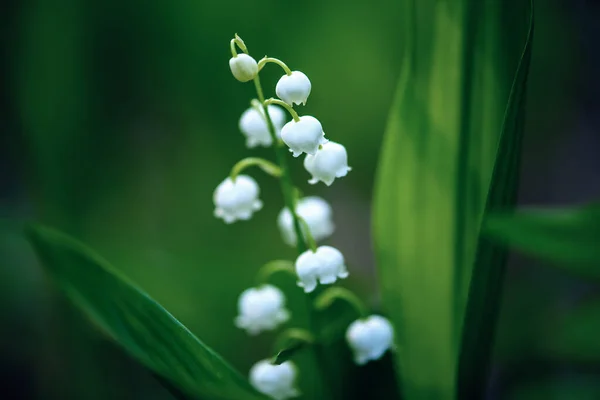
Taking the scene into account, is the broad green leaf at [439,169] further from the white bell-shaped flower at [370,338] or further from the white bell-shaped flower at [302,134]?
the white bell-shaped flower at [302,134]

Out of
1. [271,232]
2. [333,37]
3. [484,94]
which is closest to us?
[484,94]

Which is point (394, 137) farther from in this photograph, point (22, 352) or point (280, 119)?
point (22, 352)

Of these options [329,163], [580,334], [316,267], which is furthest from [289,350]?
[580,334]

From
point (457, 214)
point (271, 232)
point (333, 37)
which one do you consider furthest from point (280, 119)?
point (333, 37)

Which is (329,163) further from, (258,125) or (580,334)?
(580,334)

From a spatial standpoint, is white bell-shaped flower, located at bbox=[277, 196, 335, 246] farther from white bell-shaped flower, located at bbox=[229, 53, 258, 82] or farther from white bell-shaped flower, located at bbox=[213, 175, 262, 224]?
white bell-shaped flower, located at bbox=[229, 53, 258, 82]

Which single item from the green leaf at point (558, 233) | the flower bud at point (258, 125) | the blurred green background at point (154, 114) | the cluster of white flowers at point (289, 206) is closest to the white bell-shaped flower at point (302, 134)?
the cluster of white flowers at point (289, 206)

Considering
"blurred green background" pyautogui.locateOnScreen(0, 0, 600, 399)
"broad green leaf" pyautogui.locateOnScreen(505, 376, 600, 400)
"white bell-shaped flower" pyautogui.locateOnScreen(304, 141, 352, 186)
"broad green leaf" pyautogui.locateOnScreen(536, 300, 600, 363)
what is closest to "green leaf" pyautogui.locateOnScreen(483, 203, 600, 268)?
"broad green leaf" pyautogui.locateOnScreen(536, 300, 600, 363)
